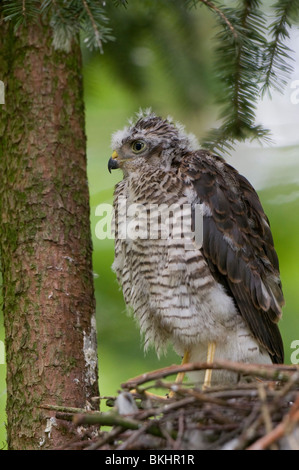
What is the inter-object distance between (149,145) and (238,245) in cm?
77

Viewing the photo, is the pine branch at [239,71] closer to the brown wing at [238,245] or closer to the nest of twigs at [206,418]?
the brown wing at [238,245]

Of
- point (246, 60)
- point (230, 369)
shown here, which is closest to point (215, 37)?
point (246, 60)

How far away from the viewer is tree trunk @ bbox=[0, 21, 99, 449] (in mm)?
3359

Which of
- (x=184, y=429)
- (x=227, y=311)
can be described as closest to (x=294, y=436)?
(x=184, y=429)

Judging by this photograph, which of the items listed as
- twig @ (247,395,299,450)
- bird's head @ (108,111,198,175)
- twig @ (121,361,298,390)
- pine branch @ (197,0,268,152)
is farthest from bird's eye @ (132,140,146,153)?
twig @ (247,395,299,450)

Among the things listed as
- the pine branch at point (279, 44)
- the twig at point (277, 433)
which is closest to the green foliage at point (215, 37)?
the pine branch at point (279, 44)

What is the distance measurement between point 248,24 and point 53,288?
1721 mm

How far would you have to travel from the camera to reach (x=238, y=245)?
3621mm

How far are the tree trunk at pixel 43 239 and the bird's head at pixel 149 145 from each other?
0.23 m

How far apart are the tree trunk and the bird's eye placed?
0.29m

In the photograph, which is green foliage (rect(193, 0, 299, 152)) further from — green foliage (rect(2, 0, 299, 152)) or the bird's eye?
the bird's eye
